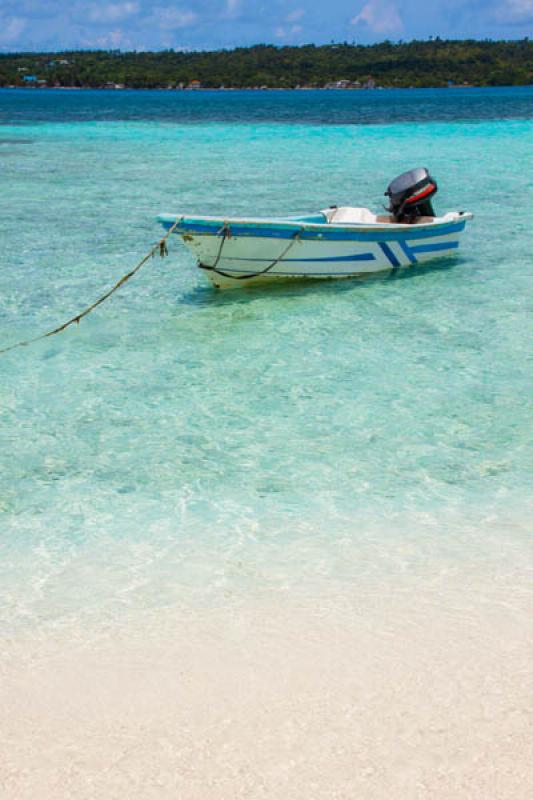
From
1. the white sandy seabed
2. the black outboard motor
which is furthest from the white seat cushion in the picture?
the white sandy seabed

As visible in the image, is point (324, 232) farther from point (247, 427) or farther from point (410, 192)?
point (247, 427)

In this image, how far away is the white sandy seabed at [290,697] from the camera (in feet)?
9.71

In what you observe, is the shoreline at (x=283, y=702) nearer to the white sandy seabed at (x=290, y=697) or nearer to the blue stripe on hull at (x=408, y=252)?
the white sandy seabed at (x=290, y=697)

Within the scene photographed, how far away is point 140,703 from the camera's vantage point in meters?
3.36

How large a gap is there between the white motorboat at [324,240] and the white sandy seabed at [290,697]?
18.2ft

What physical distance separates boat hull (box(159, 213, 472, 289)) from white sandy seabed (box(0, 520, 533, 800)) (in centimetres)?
554

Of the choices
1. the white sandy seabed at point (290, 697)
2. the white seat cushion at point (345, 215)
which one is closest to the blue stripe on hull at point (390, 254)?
the white seat cushion at point (345, 215)

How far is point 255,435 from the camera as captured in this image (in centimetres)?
606

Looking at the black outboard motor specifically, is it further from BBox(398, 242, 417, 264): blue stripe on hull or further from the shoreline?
the shoreline

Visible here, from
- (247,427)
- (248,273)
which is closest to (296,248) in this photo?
(248,273)

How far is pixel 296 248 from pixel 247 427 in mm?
3807

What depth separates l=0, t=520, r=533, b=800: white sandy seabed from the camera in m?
2.96

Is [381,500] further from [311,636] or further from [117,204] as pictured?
[117,204]

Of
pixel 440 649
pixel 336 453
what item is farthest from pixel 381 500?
pixel 440 649
